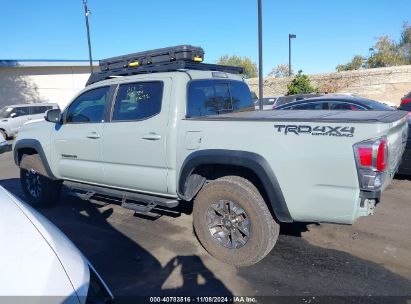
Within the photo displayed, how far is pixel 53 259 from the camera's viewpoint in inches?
69.4

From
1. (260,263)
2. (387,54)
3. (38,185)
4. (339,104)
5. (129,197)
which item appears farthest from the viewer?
(387,54)

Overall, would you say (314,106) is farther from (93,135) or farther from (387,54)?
(387,54)

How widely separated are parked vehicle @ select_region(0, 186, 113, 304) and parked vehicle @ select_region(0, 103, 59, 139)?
1694 centimetres

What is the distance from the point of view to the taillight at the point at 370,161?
2.90 meters

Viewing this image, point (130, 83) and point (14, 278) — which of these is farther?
point (130, 83)

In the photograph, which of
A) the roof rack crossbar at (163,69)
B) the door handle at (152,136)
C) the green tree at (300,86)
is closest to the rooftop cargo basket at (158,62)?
the roof rack crossbar at (163,69)

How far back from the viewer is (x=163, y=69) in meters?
4.43

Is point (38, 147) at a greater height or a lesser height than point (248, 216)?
greater

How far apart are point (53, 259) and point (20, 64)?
27575 mm

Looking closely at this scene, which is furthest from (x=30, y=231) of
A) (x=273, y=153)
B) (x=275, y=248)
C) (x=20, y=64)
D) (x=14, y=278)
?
(x=20, y=64)

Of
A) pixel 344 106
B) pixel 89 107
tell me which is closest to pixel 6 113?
pixel 89 107

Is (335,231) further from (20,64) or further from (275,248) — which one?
(20,64)

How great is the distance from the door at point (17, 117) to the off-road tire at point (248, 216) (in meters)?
16.1

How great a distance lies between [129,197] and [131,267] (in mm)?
992
